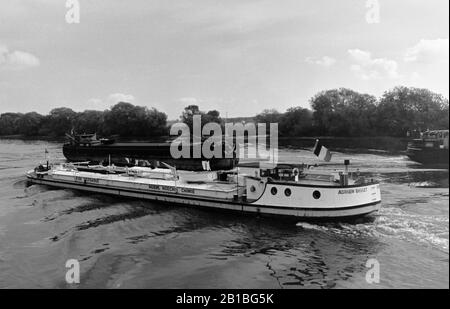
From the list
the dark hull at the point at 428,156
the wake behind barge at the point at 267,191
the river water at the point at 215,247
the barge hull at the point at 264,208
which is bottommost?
the river water at the point at 215,247

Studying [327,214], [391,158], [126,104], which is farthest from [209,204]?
[126,104]

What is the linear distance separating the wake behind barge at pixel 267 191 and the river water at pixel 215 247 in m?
0.89

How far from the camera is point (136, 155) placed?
70000 millimetres

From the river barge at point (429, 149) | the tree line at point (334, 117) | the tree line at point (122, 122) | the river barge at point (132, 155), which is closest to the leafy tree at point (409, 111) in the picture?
the tree line at point (334, 117)

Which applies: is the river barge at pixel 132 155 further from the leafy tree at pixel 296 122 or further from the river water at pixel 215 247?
the leafy tree at pixel 296 122

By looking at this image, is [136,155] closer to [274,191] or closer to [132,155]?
[132,155]

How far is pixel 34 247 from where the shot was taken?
24016mm

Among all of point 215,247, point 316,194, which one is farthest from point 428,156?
point 215,247

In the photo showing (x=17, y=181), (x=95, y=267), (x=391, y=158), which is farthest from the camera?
(x=391, y=158)

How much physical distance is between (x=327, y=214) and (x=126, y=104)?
149 m

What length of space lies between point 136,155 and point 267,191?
45985 mm

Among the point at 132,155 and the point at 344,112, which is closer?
the point at 132,155

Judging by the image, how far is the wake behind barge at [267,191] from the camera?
26250 mm
